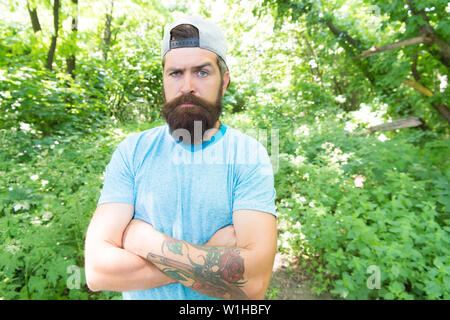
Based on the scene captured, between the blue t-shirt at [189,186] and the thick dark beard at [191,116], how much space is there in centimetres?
8

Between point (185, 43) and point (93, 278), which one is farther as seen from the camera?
point (185, 43)

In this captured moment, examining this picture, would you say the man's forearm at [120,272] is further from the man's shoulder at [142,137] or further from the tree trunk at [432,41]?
the tree trunk at [432,41]

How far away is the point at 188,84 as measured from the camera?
136 centimetres

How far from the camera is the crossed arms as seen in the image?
1.08m

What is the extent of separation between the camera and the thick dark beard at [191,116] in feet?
4.45

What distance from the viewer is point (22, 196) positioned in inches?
97.3

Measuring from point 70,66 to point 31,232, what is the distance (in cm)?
667

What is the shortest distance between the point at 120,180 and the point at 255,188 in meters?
0.76

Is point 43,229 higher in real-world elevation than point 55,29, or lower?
lower

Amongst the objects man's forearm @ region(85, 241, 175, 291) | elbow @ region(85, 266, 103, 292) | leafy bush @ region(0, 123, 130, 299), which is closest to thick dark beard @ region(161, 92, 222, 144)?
man's forearm @ region(85, 241, 175, 291)

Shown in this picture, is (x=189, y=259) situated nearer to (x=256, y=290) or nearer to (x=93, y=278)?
(x=256, y=290)

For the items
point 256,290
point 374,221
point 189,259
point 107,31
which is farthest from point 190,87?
point 107,31

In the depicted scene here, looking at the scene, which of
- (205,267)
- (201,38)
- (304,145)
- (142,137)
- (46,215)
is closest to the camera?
(205,267)

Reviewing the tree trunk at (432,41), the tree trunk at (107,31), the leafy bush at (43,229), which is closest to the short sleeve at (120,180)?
the leafy bush at (43,229)
